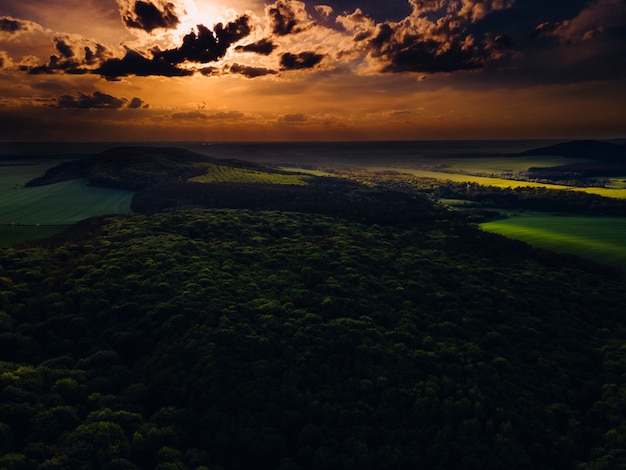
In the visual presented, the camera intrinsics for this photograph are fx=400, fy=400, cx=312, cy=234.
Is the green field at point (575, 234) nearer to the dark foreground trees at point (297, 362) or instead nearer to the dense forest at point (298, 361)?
the dense forest at point (298, 361)

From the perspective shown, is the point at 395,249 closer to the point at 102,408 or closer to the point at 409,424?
the point at 409,424

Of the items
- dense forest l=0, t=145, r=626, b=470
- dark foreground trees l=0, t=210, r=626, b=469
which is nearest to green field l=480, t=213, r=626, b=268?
dense forest l=0, t=145, r=626, b=470

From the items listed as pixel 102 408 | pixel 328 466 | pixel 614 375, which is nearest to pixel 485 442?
pixel 328 466

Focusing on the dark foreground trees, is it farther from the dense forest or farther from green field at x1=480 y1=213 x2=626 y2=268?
green field at x1=480 y1=213 x2=626 y2=268

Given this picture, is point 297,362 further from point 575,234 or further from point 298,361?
point 575,234

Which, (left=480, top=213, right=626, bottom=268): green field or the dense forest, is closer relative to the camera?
the dense forest
